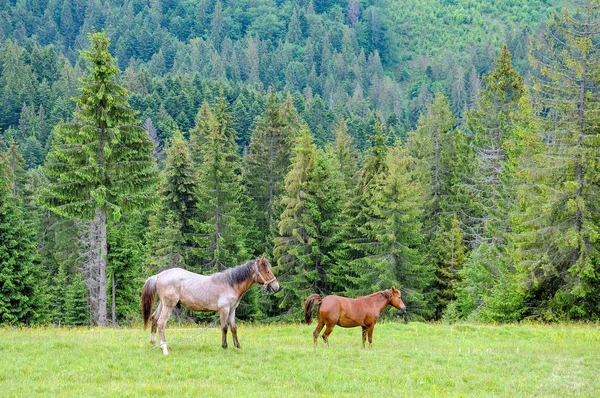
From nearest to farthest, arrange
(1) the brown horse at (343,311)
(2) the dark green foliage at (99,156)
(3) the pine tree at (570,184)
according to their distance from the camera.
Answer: (1) the brown horse at (343,311) → (3) the pine tree at (570,184) → (2) the dark green foliage at (99,156)

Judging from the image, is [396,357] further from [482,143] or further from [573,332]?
[482,143]

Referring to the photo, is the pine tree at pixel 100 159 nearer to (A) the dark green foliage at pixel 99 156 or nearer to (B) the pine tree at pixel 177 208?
(A) the dark green foliage at pixel 99 156

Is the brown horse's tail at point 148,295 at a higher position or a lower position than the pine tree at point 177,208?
lower

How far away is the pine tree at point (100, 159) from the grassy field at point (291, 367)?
948 centimetres

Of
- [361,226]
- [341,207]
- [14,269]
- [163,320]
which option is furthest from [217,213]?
[163,320]

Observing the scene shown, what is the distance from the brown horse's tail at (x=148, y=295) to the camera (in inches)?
612

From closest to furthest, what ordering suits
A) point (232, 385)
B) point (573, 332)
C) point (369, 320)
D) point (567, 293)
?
point (232, 385) → point (369, 320) → point (573, 332) → point (567, 293)

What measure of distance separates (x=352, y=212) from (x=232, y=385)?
3071 cm

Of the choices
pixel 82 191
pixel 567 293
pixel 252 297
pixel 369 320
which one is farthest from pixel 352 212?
pixel 369 320

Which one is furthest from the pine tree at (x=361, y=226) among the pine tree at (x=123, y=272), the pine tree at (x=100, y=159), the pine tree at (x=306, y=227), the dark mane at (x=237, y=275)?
the dark mane at (x=237, y=275)

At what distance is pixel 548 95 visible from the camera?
29.7 metres

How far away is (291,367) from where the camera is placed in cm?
1387

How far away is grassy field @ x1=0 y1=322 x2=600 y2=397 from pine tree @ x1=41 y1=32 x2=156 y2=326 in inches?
373

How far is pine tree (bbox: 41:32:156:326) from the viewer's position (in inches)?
1063
